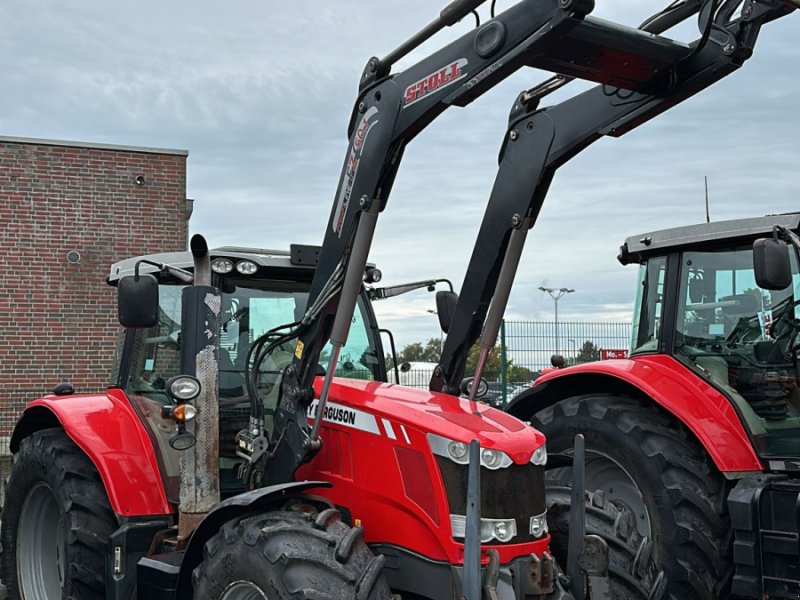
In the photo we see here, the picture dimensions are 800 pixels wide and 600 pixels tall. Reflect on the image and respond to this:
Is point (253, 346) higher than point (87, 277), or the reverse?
point (87, 277)

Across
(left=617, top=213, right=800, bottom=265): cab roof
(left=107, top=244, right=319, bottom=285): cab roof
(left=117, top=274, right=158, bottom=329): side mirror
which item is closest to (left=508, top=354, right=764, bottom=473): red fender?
(left=617, top=213, right=800, bottom=265): cab roof

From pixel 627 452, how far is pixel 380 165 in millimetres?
2639

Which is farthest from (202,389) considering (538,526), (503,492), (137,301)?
(538,526)

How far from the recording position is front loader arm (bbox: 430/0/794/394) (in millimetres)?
4145

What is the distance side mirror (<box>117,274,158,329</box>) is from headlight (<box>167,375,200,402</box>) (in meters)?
0.30

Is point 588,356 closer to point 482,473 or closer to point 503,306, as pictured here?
point 503,306

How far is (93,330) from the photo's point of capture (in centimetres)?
1555

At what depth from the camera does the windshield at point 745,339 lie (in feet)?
18.6

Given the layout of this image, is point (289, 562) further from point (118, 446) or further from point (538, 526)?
point (118, 446)

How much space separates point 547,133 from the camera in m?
4.62

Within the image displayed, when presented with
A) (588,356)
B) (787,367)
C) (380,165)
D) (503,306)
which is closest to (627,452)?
(787,367)

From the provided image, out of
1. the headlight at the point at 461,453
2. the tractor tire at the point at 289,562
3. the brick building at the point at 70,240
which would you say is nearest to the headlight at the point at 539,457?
the headlight at the point at 461,453

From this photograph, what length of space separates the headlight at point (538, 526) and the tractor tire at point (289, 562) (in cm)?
72

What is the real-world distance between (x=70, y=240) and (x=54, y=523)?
10.4 metres
